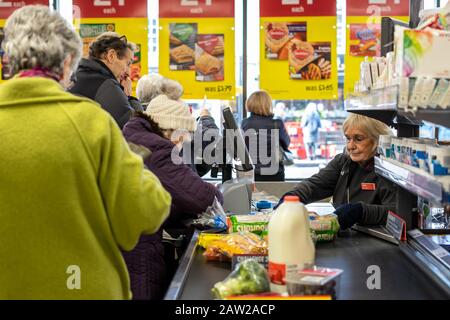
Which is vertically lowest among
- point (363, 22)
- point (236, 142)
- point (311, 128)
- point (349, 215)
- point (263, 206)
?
point (263, 206)

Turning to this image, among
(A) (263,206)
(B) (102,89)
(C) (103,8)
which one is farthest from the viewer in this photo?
(C) (103,8)

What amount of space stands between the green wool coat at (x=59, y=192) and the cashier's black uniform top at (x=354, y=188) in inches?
62.1

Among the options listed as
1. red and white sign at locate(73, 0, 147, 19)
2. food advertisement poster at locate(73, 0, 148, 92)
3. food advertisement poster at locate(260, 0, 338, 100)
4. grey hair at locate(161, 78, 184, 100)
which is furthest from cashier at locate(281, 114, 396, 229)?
red and white sign at locate(73, 0, 147, 19)

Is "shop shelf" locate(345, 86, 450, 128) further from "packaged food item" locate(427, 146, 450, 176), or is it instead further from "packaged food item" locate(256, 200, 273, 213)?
"packaged food item" locate(256, 200, 273, 213)

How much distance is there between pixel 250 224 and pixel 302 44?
432 cm

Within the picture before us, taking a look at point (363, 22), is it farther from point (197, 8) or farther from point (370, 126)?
point (370, 126)

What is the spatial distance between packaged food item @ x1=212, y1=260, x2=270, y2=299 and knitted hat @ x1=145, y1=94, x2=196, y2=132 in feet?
4.50

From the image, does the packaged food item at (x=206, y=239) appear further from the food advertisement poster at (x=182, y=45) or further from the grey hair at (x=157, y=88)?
the food advertisement poster at (x=182, y=45)

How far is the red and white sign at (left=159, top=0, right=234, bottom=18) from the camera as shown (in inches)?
267

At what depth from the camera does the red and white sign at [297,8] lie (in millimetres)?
6758

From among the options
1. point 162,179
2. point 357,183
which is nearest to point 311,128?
point 357,183

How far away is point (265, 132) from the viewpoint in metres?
6.24

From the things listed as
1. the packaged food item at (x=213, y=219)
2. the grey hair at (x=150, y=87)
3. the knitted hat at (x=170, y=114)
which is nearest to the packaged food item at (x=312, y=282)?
the packaged food item at (x=213, y=219)
